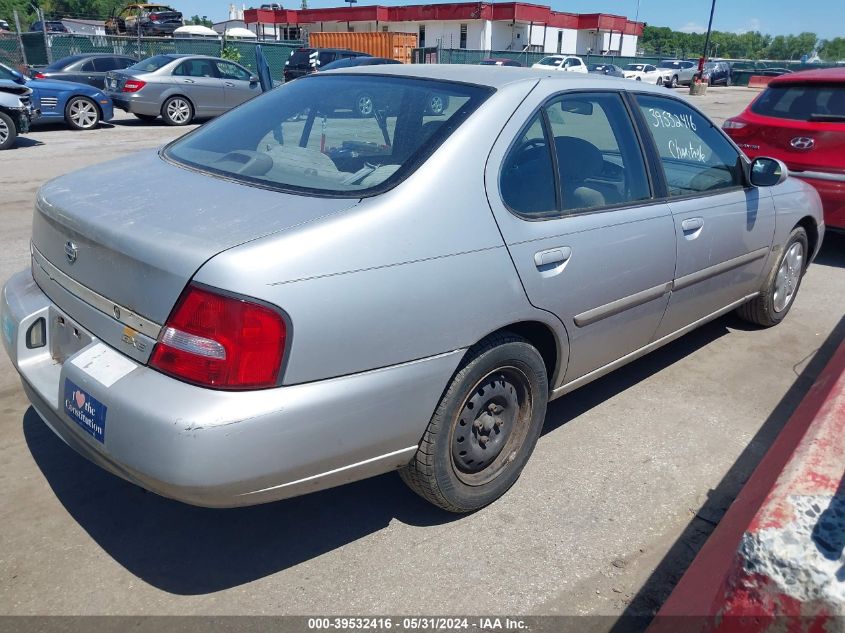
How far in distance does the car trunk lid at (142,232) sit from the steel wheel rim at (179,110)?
1406cm

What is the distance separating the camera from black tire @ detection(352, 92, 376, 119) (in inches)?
126

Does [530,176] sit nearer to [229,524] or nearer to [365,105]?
[365,105]

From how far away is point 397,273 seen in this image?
7.77ft

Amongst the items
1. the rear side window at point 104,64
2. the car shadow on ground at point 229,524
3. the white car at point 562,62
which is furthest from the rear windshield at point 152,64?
the white car at point 562,62

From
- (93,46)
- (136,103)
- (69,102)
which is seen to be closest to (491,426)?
(69,102)

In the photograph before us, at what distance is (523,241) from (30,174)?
921 centimetres

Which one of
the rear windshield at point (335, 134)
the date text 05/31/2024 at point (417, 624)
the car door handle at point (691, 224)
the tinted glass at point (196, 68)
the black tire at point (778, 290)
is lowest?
the date text 05/31/2024 at point (417, 624)

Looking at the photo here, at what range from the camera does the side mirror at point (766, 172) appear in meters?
4.24

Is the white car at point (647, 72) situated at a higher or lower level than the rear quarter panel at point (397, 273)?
lower

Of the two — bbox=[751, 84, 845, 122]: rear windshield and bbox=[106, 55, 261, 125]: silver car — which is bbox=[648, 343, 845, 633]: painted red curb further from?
bbox=[106, 55, 261, 125]: silver car

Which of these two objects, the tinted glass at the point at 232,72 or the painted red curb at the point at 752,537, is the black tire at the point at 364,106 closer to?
the painted red curb at the point at 752,537

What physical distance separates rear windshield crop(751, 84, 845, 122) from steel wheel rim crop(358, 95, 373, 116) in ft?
17.0

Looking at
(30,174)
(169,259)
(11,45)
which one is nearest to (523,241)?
(169,259)

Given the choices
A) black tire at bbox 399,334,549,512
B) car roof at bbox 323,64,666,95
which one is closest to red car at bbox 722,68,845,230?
car roof at bbox 323,64,666,95
